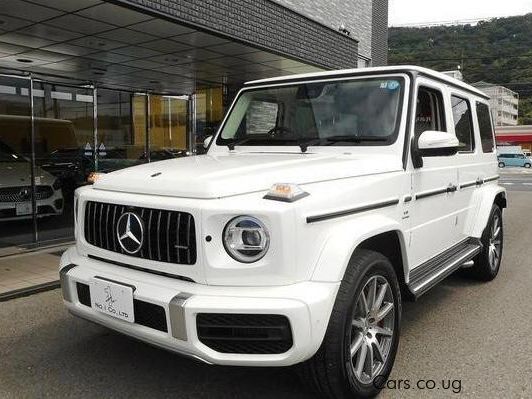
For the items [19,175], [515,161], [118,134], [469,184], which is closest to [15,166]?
[19,175]

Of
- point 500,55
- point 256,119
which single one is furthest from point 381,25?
point 500,55

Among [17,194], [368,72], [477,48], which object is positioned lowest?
[17,194]

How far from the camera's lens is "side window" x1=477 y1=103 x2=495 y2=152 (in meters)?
5.42

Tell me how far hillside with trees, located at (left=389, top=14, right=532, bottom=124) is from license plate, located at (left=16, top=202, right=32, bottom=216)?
37322mm

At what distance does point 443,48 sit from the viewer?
51188 millimetres

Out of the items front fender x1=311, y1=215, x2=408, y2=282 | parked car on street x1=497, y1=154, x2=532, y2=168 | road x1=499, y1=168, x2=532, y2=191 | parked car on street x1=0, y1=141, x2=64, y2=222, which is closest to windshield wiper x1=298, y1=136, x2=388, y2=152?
front fender x1=311, y1=215, x2=408, y2=282

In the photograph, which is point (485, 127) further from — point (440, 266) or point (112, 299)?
point (112, 299)

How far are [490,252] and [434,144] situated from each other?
249cm

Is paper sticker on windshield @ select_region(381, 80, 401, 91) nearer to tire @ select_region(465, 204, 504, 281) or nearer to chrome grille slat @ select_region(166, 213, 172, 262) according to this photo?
chrome grille slat @ select_region(166, 213, 172, 262)

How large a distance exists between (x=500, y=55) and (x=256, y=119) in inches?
2538

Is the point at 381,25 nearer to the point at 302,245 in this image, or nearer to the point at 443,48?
the point at 302,245

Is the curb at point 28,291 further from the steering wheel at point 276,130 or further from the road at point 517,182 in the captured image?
the road at point 517,182

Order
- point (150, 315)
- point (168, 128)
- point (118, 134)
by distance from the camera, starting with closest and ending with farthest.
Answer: point (150, 315), point (118, 134), point (168, 128)

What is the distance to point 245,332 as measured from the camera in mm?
2457
